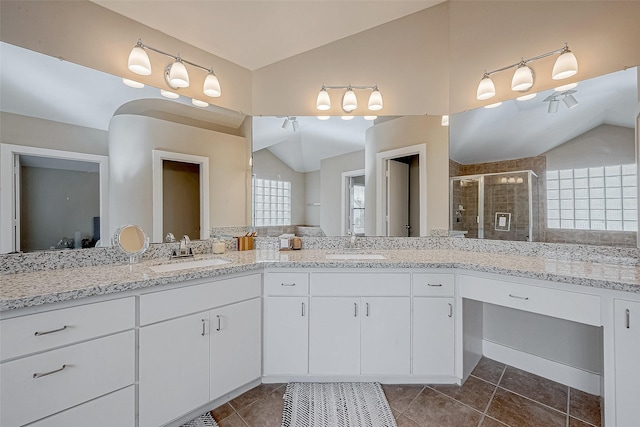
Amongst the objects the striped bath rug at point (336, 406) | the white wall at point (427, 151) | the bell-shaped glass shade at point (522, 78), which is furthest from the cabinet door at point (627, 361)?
the bell-shaped glass shade at point (522, 78)

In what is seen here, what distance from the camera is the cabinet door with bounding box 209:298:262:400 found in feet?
5.27

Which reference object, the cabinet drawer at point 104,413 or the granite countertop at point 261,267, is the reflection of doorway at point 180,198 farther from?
the cabinet drawer at point 104,413

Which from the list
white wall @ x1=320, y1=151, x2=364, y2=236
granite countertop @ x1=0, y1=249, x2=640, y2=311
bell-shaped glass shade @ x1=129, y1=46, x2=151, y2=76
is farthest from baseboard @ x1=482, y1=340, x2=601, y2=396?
bell-shaped glass shade @ x1=129, y1=46, x2=151, y2=76

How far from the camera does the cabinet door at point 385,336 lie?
1.80 m

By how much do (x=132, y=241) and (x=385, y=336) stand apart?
1683 mm

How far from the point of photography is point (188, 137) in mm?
2133

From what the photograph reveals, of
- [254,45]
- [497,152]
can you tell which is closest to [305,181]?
[254,45]

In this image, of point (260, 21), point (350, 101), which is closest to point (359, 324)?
point (350, 101)

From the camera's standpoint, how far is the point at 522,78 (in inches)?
76.2

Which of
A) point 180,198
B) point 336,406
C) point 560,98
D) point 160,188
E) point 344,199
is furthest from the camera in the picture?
point 344,199

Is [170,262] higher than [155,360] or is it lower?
higher

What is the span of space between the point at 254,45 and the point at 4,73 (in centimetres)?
150

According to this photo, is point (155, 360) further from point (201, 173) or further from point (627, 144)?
point (627, 144)

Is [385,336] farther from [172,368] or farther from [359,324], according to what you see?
[172,368]
